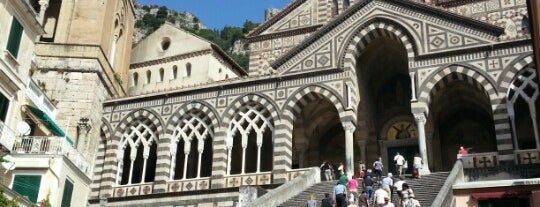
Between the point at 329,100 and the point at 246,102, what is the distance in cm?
381

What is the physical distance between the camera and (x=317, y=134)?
29.7m

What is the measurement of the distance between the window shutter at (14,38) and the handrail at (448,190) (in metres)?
14.8

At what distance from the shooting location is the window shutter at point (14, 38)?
2119 centimetres

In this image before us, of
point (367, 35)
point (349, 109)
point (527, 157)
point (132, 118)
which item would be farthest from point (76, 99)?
point (527, 157)

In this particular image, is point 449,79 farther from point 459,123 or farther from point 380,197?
point 380,197

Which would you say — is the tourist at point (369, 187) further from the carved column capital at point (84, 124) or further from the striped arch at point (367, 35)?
the carved column capital at point (84, 124)

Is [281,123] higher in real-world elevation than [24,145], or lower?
higher

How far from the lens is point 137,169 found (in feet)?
103

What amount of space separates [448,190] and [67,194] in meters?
14.2

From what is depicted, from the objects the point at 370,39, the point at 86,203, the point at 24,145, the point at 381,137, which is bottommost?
the point at 86,203

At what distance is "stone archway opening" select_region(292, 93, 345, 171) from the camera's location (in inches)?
1113

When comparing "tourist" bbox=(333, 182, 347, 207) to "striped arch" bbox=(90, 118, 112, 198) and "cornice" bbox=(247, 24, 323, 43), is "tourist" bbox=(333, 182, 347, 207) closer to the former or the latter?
"striped arch" bbox=(90, 118, 112, 198)

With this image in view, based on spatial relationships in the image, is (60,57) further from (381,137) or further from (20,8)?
(381,137)

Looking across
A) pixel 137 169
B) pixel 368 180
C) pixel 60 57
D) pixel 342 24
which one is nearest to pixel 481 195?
pixel 368 180
